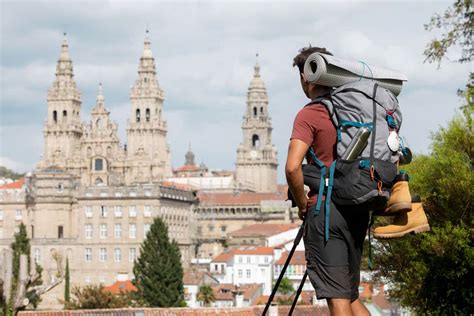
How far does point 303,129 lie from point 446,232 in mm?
14962

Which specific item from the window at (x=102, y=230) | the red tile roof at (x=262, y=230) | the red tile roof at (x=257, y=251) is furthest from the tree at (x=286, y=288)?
the red tile roof at (x=262, y=230)

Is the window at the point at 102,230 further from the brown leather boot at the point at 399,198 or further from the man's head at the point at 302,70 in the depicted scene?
the brown leather boot at the point at 399,198

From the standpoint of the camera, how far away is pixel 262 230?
12762 centimetres

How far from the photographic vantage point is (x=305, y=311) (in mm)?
28047

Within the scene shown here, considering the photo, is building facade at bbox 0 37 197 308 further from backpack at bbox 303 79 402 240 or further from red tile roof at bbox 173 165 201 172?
backpack at bbox 303 79 402 240

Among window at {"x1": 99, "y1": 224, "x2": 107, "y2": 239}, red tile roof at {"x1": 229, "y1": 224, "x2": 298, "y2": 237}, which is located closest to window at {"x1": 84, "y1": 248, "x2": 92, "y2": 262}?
window at {"x1": 99, "y1": 224, "x2": 107, "y2": 239}

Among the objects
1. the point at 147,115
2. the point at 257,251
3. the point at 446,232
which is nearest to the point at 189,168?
the point at 147,115

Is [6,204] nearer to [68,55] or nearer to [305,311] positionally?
[68,55]

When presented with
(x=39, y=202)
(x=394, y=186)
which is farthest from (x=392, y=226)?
(x=39, y=202)

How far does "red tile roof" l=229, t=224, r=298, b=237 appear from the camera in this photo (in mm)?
124438

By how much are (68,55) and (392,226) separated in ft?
477

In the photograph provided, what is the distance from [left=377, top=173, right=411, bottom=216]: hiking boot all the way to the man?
147 millimetres

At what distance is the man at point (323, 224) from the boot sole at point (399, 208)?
5.4 inches

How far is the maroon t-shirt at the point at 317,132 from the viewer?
6395 mm
